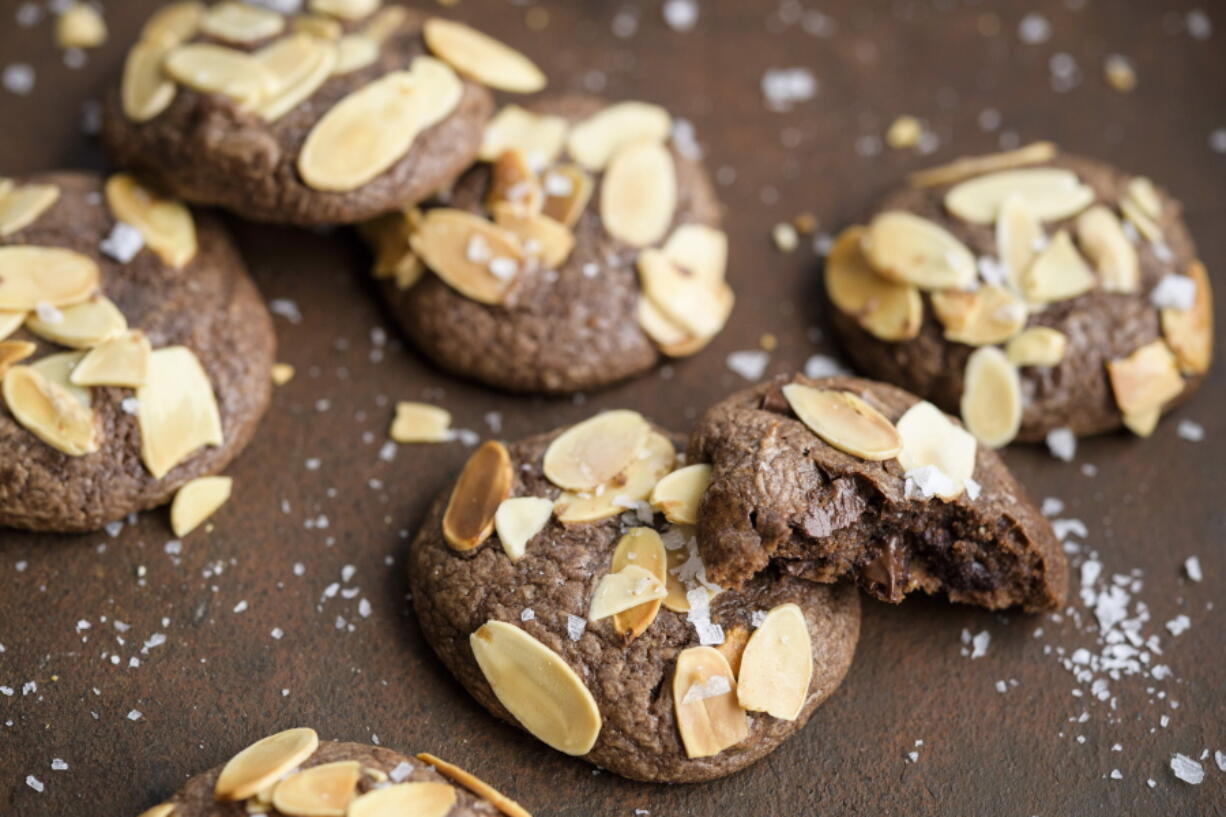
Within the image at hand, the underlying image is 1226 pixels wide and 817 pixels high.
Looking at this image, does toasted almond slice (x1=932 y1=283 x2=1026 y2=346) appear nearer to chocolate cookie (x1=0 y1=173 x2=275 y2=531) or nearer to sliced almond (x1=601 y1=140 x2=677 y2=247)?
sliced almond (x1=601 y1=140 x2=677 y2=247)

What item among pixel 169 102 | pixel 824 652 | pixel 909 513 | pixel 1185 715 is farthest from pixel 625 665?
pixel 169 102

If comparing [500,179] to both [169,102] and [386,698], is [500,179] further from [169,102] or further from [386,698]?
[386,698]

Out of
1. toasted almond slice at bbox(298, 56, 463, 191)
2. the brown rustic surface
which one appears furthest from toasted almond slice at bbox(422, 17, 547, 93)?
the brown rustic surface

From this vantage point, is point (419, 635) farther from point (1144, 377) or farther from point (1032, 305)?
point (1144, 377)

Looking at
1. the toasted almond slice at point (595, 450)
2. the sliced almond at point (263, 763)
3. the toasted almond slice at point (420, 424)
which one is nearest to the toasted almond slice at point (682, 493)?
the toasted almond slice at point (595, 450)

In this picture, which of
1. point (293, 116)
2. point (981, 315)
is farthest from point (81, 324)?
point (981, 315)

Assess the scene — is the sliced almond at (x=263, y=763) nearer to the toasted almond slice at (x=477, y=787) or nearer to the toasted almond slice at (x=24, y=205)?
the toasted almond slice at (x=477, y=787)

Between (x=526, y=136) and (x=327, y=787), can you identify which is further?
(x=526, y=136)

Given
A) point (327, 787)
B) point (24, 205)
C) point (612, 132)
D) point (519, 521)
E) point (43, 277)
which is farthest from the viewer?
point (612, 132)
